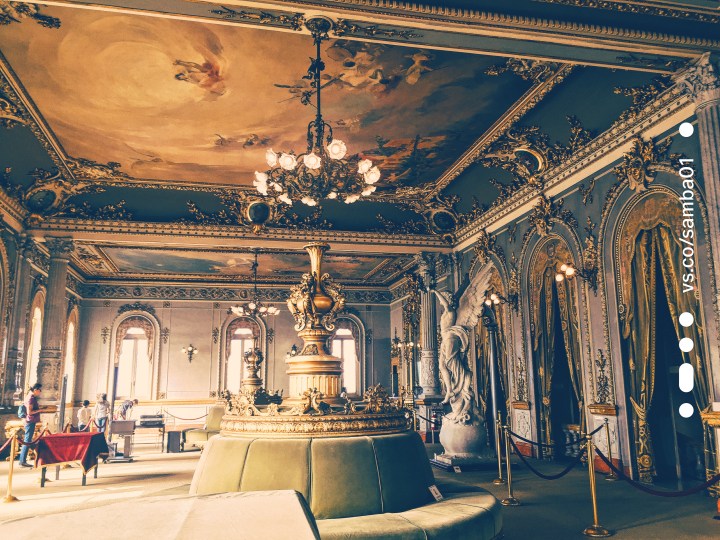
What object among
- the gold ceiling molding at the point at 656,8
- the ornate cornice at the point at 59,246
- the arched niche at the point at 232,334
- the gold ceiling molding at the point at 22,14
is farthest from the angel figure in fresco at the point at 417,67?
the arched niche at the point at 232,334

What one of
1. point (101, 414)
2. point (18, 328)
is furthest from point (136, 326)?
point (101, 414)

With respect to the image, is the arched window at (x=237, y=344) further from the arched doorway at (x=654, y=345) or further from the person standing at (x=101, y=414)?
the arched doorway at (x=654, y=345)

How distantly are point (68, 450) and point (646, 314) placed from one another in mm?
8675

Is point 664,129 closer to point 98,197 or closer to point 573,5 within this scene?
point 573,5

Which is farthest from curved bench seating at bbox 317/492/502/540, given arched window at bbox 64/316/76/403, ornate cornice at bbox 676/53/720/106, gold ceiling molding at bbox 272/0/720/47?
arched window at bbox 64/316/76/403

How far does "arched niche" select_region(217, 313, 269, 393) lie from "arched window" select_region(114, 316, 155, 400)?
2433 millimetres

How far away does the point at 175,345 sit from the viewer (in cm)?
2017

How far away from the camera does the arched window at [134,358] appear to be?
1956 centimetres

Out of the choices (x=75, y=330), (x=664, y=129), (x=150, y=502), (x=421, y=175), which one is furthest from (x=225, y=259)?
(x=150, y=502)

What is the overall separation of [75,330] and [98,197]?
8.38 metres

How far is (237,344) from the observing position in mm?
20812

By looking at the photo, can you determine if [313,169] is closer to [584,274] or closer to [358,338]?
[584,274]

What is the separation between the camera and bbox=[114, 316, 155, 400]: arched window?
19.6m

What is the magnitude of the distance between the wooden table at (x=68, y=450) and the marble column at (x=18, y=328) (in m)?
3.63
